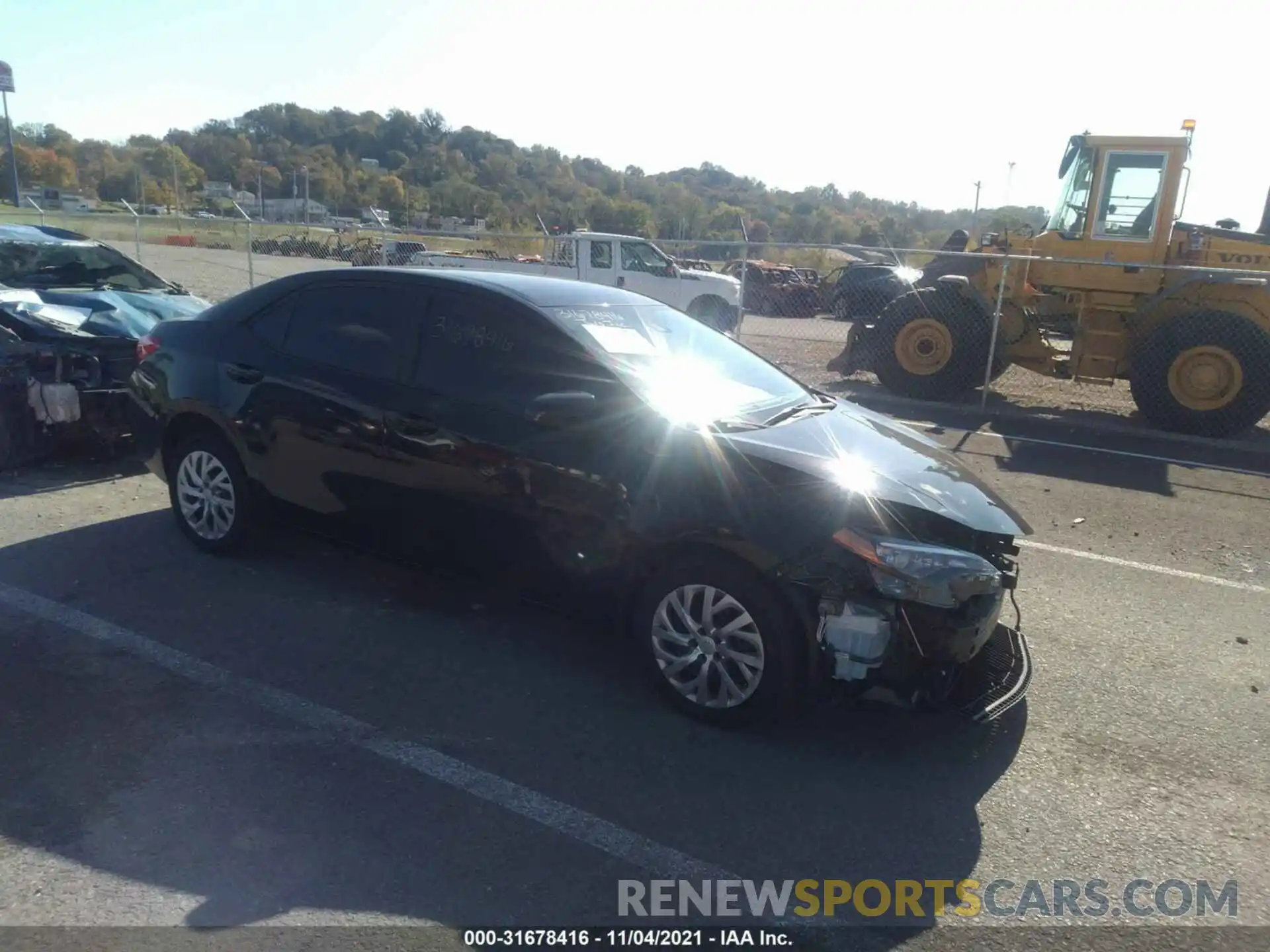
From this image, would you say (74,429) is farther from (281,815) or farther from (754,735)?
(754,735)

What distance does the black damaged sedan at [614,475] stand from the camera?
356 centimetres

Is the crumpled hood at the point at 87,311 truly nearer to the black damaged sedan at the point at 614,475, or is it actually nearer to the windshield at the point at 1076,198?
the black damaged sedan at the point at 614,475

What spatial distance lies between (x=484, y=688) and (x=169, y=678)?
1.31 meters

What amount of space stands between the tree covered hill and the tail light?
4064 cm

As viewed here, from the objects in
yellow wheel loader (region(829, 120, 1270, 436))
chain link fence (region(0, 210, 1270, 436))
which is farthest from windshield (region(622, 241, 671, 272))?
yellow wheel loader (region(829, 120, 1270, 436))

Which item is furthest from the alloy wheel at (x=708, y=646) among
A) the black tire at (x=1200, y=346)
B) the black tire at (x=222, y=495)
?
the black tire at (x=1200, y=346)

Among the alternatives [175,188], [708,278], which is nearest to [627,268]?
[708,278]

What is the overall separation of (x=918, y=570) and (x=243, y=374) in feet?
12.0

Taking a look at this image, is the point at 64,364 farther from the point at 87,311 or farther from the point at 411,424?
the point at 411,424

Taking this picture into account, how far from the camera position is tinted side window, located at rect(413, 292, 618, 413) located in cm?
429

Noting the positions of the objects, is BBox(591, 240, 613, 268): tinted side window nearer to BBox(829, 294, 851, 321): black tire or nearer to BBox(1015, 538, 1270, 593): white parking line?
BBox(829, 294, 851, 321): black tire

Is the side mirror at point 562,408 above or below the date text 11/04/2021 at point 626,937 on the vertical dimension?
above

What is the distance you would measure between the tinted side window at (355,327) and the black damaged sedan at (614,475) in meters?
0.01

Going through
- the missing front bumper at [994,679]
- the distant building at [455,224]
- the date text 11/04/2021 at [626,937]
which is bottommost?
the date text 11/04/2021 at [626,937]
